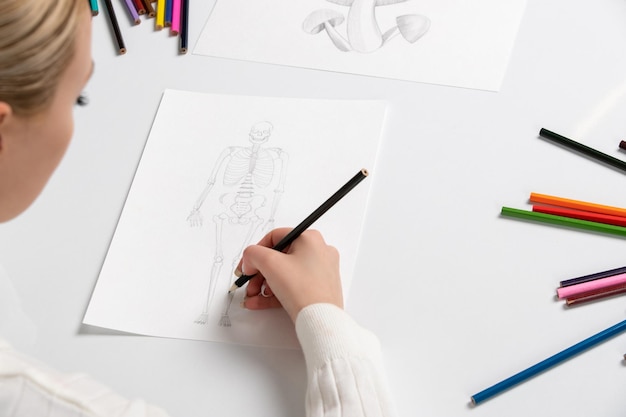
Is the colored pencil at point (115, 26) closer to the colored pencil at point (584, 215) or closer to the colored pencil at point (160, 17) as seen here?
the colored pencil at point (160, 17)

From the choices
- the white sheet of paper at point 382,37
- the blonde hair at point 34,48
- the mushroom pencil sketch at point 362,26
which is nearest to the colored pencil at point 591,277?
the white sheet of paper at point 382,37

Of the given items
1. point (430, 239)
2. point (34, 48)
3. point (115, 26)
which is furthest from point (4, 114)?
point (115, 26)

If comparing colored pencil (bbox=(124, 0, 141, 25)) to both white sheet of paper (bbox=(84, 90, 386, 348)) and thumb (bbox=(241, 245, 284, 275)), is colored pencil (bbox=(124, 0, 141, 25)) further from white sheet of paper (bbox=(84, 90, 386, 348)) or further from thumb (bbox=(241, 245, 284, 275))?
thumb (bbox=(241, 245, 284, 275))

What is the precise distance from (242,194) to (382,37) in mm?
300

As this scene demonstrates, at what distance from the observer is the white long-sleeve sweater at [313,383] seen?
525mm

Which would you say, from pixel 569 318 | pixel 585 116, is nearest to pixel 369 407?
pixel 569 318

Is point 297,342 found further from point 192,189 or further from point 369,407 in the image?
point 192,189

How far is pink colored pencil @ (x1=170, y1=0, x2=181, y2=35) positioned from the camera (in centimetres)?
103

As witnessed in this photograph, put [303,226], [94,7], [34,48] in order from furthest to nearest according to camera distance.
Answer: [94,7] < [303,226] < [34,48]

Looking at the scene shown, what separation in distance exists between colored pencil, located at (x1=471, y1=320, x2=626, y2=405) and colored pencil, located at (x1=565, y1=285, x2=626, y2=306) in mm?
34

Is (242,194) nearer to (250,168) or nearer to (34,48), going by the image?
(250,168)

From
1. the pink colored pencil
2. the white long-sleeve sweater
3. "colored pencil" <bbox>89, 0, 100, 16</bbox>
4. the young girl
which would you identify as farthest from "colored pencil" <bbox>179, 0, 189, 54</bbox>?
the white long-sleeve sweater

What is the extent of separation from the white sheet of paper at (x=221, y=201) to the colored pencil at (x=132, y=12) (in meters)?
0.18

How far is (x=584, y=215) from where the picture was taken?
76cm
